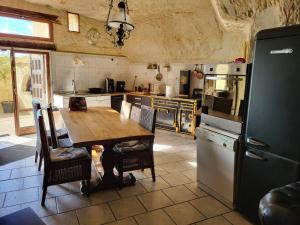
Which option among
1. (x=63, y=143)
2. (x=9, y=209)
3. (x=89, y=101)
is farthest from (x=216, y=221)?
(x=89, y=101)

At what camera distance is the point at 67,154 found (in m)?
2.57

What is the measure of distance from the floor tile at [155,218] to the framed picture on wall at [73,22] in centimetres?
461

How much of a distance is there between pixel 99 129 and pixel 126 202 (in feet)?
2.89

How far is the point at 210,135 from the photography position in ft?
8.50

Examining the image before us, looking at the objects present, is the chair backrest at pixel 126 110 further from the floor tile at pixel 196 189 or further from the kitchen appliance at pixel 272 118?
the kitchen appliance at pixel 272 118

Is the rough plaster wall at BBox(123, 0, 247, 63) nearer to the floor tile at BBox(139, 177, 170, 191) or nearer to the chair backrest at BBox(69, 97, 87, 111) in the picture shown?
the chair backrest at BBox(69, 97, 87, 111)

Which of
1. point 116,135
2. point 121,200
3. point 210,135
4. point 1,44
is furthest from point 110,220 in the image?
point 1,44

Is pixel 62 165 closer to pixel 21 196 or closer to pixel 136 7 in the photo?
pixel 21 196

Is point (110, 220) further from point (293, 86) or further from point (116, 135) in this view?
point (293, 86)

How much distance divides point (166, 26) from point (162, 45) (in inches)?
21.1

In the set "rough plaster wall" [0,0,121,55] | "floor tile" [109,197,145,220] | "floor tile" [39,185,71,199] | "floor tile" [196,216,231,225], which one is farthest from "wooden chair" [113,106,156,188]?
"rough plaster wall" [0,0,121,55]

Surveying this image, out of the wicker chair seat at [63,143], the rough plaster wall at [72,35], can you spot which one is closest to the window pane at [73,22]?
the rough plaster wall at [72,35]

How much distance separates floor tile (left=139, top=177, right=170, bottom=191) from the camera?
2.86 m

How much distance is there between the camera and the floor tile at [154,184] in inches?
113
